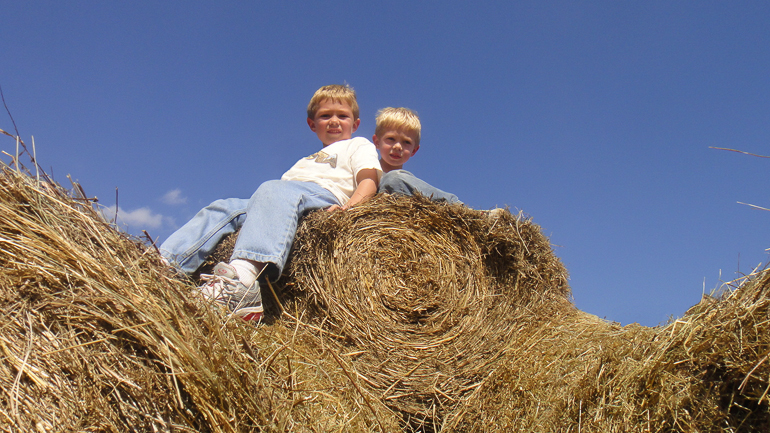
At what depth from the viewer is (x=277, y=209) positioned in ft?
7.21

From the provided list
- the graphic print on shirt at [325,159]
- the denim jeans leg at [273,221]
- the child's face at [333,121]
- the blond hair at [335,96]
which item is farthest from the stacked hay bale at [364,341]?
the blond hair at [335,96]

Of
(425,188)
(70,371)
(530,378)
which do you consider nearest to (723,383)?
(530,378)

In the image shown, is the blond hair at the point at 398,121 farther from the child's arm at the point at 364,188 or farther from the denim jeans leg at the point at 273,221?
the denim jeans leg at the point at 273,221

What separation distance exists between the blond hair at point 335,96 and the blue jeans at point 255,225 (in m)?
0.78

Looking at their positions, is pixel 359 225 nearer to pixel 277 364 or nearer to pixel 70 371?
pixel 277 364

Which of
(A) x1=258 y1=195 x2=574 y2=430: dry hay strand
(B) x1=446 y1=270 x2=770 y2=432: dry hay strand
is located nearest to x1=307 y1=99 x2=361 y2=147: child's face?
(A) x1=258 y1=195 x2=574 y2=430: dry hay strand

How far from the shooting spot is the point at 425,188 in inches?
98.3

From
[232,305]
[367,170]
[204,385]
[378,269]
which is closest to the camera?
[204,385]

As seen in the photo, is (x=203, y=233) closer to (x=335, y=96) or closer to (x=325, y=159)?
(x=325, y=159)

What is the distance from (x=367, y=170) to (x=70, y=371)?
1.64 meters

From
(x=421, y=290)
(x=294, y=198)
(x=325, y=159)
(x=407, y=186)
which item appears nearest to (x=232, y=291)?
(x=294, y=198)

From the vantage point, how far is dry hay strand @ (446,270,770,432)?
142cm

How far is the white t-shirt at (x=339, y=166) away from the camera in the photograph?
104 inches

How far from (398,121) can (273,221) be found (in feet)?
3.79
